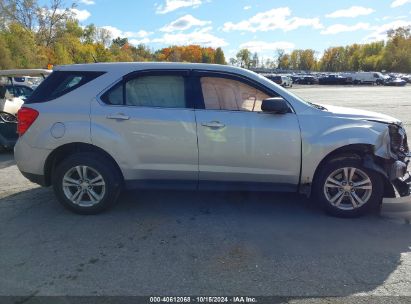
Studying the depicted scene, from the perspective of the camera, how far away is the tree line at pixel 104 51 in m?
55.5

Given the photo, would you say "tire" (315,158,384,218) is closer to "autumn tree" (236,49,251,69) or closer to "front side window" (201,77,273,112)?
"front side window" (201,77,273,112)

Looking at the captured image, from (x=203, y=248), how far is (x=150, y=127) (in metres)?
1.54

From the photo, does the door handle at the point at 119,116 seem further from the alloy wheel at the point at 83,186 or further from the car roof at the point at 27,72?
the car roof at the point at 27,72

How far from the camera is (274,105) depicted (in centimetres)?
423

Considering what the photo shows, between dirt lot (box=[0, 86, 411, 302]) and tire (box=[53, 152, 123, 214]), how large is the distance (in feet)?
0.53

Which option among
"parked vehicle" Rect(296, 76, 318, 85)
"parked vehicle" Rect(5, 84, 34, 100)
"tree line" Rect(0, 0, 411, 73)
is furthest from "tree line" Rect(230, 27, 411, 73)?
"parked vehicle" Rect(5, 84, 34, 100)

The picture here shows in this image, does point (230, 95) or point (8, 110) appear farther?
point (8, 110)

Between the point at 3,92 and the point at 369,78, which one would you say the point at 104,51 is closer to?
the point at 369,78

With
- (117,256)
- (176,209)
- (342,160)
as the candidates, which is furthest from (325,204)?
(117,256)

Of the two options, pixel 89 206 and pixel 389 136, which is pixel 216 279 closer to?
pixel 89 206

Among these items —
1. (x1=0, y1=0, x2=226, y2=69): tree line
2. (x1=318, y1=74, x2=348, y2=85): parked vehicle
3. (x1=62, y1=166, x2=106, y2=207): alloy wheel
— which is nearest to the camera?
(x1=62, y1=166, x2=106, y2=207): alloy wheel

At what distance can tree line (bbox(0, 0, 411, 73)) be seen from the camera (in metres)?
55.5

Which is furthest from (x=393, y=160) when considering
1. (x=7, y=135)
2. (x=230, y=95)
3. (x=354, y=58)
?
(x=354, y=58)

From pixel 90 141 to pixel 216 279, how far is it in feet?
7.48
